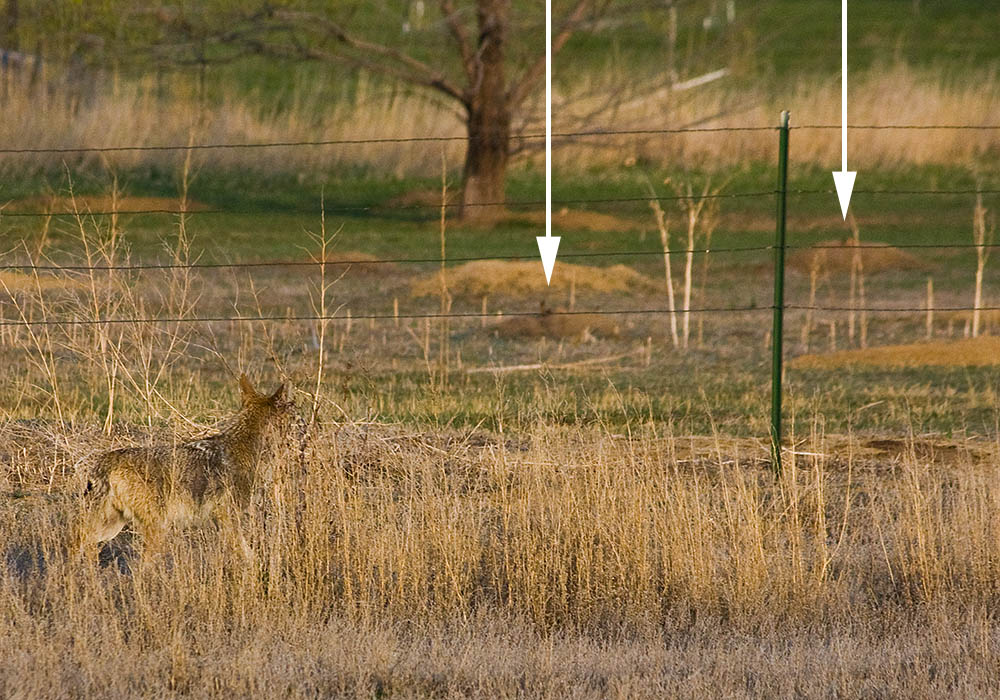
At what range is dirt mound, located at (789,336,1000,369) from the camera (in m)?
13.1

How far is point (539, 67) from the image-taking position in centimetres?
2311

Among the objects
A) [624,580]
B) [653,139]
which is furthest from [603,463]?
[653,139]

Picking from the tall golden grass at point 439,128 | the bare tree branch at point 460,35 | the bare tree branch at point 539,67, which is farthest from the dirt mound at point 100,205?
the bare tree branch at point 539,67

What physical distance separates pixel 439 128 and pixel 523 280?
9.77 metres

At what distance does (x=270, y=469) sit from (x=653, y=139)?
19908 millimetres

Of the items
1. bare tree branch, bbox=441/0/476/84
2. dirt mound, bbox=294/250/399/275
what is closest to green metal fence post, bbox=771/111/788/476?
dirt mound, bbox=294/250/399/275

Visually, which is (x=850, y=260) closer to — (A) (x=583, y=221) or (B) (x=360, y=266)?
(A) (x=583, y=221)

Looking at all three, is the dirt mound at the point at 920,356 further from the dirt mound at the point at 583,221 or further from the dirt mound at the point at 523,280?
the dirt mound at the point at 583,221

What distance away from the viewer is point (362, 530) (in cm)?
668

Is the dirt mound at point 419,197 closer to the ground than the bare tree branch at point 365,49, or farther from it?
closer to the ground

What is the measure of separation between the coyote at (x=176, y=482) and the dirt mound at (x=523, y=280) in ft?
33.4

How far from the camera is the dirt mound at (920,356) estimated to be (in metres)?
13.1

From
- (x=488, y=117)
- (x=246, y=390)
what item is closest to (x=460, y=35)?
(x=488, y=117)

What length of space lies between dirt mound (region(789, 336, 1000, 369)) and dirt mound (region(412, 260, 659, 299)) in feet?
13.3
